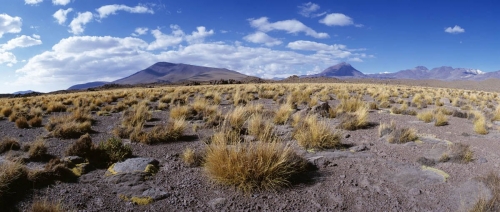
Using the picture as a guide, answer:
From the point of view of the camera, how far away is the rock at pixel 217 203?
11.9 feet

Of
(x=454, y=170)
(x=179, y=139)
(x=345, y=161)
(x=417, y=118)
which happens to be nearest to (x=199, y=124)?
(x=179, y=139)

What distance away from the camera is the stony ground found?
12.0 ft

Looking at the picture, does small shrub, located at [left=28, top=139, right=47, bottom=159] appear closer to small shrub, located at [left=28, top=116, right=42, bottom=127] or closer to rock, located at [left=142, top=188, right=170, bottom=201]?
rock, located at [left=142, top=188, right=170, bottom=201]

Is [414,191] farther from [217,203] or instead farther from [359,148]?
[217,203]

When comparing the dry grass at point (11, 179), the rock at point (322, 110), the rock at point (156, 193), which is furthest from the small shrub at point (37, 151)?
the rock at point (322, 110)

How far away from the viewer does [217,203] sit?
146 inches

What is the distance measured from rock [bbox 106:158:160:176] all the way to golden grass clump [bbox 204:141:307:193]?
3.52ft

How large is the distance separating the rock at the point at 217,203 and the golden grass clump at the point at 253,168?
0.33m

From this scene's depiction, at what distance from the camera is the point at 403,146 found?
6117 mm

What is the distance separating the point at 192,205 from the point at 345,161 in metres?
2.86

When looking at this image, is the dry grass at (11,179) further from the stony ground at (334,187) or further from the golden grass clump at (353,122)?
the golden grass clump at (353,122)

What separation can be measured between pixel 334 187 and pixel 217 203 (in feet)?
5.52

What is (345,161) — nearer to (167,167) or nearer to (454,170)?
(454,170)

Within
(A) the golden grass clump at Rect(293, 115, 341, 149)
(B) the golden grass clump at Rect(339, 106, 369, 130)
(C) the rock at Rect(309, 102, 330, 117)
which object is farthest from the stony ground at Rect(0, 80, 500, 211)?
(C) the rock at Rect(309, 102, 330, 117)
